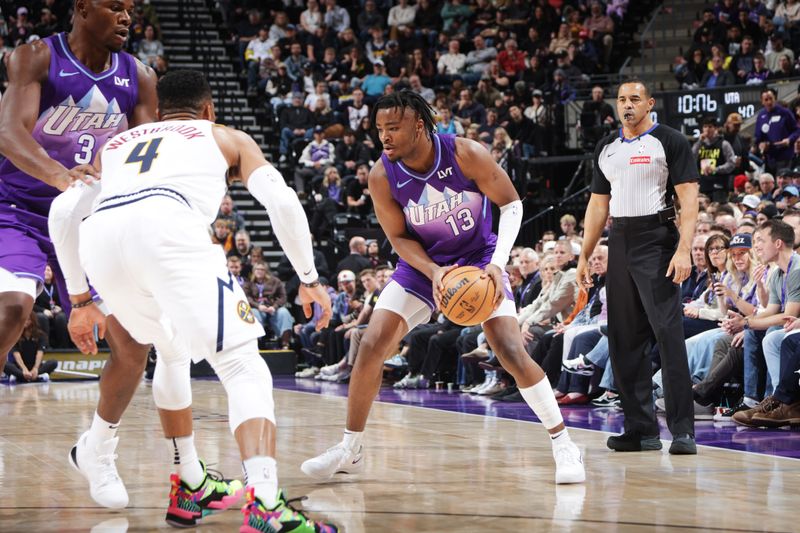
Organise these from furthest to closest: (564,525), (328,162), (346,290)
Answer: (328,162) → (346,290) → (564,525)

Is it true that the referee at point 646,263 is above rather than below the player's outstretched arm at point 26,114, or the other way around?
below

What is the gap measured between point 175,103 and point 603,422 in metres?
4.37

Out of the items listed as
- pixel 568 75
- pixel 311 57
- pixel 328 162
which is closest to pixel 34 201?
pixel 328 162

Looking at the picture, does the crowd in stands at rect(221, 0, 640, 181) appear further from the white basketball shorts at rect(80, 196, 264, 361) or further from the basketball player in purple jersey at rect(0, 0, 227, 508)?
the white basketball shorts at rect(80, 196, 264, 361)

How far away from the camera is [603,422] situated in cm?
707

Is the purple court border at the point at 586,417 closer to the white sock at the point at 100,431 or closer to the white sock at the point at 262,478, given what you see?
the white sock at the point at 262,478

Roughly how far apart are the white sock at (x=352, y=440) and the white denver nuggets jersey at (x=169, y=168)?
5.39ft

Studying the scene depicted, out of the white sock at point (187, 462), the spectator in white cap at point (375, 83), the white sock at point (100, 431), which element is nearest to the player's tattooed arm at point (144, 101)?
the white sock at point (100, 431)

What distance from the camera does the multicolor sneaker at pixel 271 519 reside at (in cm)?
303

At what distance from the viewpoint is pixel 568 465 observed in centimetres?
446

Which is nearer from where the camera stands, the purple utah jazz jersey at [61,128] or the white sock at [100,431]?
the white sock at [100,431]

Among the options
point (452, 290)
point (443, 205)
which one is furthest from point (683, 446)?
point (443, 205)

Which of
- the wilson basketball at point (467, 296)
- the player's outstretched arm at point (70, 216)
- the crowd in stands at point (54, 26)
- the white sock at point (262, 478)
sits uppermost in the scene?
the crowd in stands at point (54, 26)

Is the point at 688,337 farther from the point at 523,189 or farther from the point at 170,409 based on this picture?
the point at 523,189
